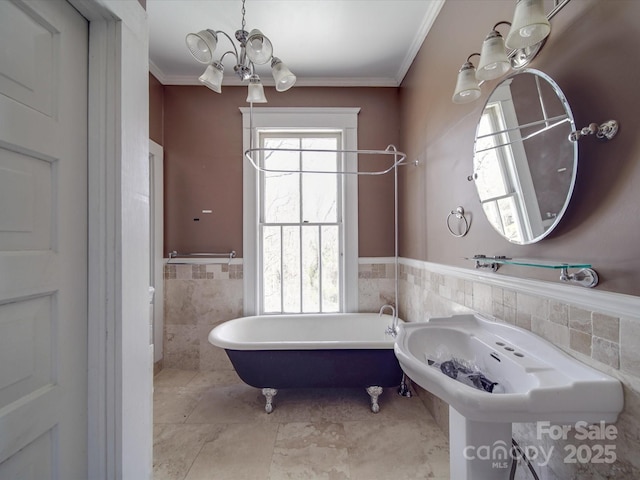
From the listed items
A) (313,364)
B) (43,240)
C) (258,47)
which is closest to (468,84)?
(258,47)

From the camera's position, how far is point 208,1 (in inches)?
66.6

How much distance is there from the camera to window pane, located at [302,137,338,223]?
2602 mm

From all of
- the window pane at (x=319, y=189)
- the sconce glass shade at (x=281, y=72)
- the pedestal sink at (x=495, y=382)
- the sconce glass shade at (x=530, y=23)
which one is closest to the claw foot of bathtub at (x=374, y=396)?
the pedestal sink at (x=495, y=382)

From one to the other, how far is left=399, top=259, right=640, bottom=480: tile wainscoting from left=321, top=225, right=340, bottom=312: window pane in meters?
1.40

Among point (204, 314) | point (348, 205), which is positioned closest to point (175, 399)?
point (204, 314)

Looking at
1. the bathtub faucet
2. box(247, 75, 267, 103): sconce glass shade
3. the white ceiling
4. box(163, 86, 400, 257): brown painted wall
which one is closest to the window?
box(163, 86, 400, 257): brown painted wall

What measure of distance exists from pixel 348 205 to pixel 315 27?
4.62 ft

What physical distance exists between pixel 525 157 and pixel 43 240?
161cm

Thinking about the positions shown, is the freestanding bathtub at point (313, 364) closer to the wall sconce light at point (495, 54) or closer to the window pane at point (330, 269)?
the window pane at point (330, 269)

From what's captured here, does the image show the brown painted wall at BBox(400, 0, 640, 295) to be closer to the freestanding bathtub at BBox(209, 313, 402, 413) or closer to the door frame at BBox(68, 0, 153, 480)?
the freestanding bathtub at BBox(209, 313, 402, 413)

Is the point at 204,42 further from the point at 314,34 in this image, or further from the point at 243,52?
the point at 314,34

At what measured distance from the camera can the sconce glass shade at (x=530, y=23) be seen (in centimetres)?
83

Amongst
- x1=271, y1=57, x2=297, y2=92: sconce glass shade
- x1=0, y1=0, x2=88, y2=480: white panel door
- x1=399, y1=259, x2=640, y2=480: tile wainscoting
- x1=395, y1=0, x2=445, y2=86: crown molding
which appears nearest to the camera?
x1=0, y1=0, x2=88, y2=480: white panel door

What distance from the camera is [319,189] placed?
2609 mm
